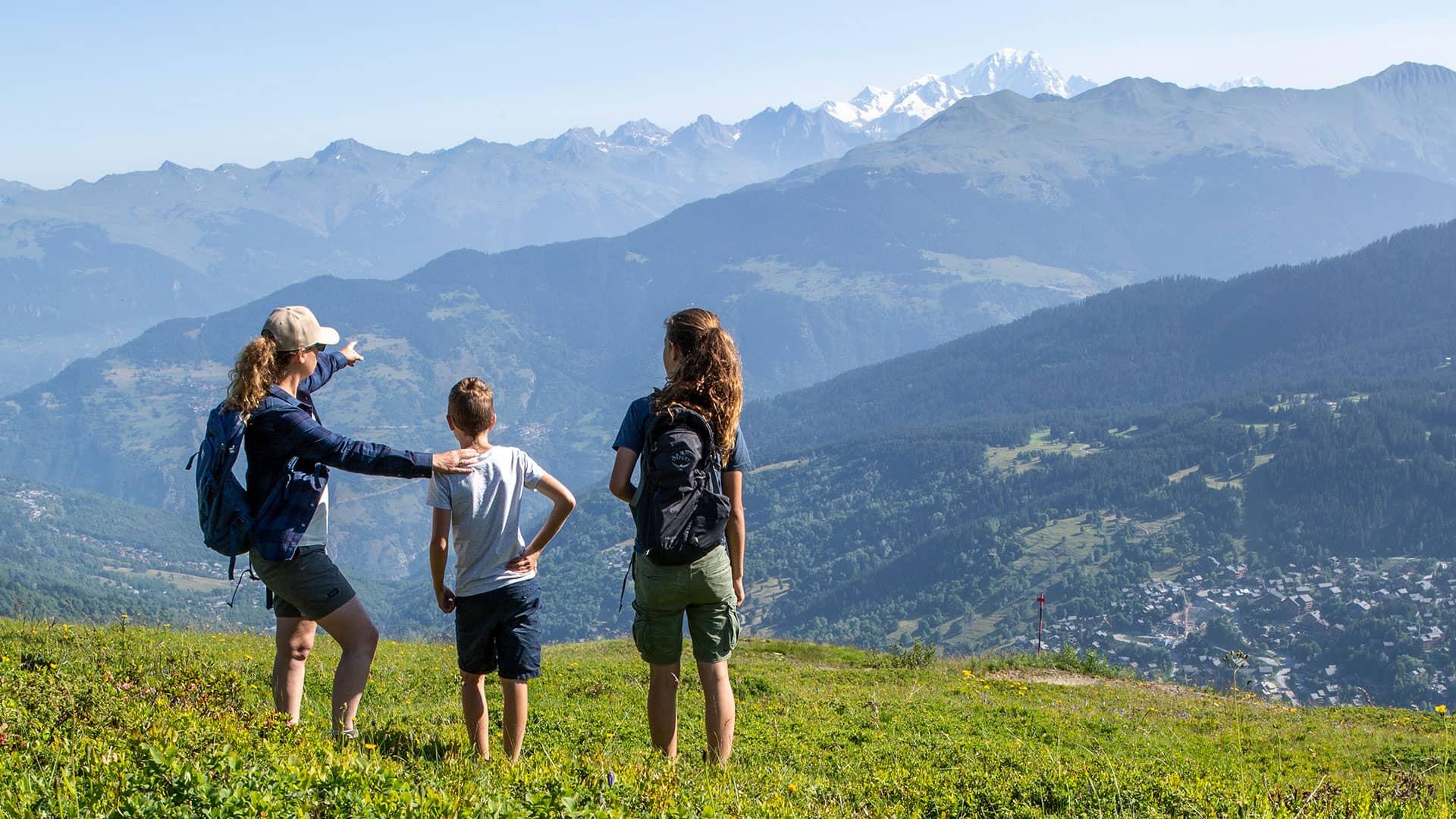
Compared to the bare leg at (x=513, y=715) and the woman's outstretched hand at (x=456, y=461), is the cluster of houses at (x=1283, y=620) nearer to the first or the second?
the bare leg at (x=513, y=715)

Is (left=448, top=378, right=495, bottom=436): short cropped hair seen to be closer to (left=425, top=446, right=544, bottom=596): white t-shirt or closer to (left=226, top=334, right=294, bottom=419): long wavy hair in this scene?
(left=425, top=446, right=544, bottom=596): white t-shirt

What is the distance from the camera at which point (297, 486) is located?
23.4ft

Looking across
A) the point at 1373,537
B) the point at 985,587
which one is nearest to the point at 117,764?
the point at 985,587

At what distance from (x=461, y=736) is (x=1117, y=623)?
531 ft

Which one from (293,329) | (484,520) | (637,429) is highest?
(293,329)

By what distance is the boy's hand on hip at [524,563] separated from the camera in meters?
7.32

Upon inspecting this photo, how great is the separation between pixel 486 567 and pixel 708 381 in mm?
1950

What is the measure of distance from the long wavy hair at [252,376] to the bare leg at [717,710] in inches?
136

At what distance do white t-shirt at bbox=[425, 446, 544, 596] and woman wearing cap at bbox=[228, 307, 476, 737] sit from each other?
5.7 inches

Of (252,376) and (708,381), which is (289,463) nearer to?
(252,376)

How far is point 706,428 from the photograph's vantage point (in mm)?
7082

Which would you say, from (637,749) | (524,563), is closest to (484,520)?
(524,563)

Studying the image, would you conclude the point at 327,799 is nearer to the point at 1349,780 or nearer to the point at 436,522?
the point at 436,522

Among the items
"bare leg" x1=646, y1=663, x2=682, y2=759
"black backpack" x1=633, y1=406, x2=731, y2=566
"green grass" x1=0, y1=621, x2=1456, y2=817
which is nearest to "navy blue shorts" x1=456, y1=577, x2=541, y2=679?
"green grass" x1=0, y1=621, x2=1456, y2=817
